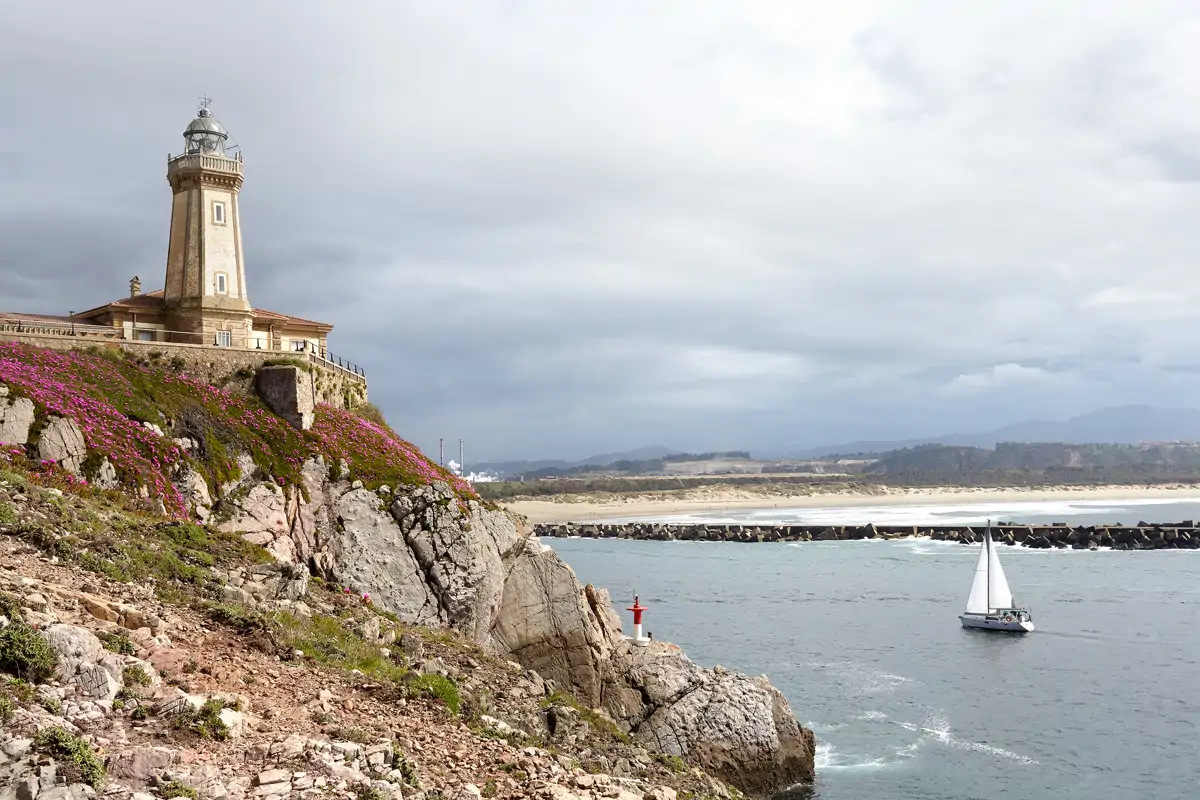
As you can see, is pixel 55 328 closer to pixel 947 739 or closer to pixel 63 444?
pixel 63 444

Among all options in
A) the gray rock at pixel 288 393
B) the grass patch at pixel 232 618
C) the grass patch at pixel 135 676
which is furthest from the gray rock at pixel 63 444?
the grass patch at pixel 135 676

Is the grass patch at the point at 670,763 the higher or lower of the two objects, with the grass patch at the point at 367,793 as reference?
lower

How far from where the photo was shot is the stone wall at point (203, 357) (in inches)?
1296

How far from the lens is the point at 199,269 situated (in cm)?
4247

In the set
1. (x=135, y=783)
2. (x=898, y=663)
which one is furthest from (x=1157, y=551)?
(x=135, y=783)

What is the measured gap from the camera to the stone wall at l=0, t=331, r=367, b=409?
3291cm

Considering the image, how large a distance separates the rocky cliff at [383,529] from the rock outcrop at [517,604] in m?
0.05

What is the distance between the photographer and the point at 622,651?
2922cm

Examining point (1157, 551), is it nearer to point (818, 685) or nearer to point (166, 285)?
point (818, 685)

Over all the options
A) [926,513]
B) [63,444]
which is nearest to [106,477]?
[63,444]

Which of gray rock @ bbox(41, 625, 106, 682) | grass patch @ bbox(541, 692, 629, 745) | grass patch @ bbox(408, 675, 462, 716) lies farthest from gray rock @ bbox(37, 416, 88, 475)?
gray rock @ bbox(41, 625, 106, 682)

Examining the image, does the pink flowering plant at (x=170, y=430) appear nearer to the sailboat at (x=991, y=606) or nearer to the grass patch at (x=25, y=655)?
the grass patch at (x=25, y=655)

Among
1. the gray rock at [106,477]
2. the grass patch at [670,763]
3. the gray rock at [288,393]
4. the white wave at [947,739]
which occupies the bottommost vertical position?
the white wave at [947,739]

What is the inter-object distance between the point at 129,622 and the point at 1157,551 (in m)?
97.9
